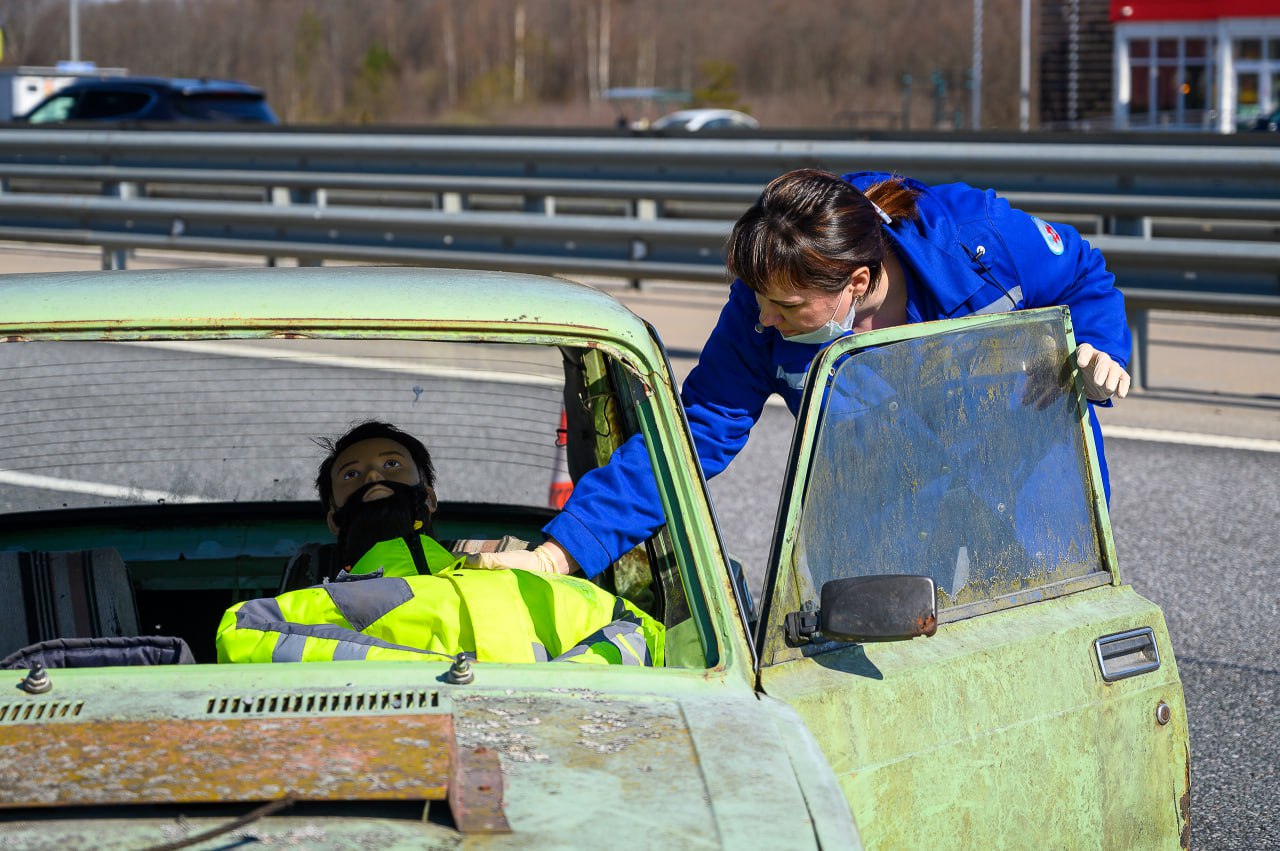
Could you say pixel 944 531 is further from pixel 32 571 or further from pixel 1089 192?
pixel 1089 192

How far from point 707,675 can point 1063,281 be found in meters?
1.20

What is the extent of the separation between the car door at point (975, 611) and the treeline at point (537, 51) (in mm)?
54879

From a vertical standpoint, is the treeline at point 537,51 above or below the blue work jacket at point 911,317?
above

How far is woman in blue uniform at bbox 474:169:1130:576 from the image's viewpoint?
2639mm

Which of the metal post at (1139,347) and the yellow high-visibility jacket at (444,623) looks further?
the metal post at (1139,347)

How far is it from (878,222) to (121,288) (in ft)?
4.24

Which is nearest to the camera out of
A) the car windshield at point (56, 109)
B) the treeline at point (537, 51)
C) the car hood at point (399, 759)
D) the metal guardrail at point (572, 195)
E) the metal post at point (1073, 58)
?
the car hood at point (399, 759)

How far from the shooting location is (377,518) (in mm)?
3035

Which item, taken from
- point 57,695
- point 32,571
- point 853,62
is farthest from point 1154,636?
point 853,62

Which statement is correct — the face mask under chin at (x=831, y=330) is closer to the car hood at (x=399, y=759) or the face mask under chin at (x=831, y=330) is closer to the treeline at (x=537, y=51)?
the car hood at (x=399, y=759)

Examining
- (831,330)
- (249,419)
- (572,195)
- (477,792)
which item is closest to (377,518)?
(831,330)

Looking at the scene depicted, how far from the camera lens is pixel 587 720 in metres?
1.96

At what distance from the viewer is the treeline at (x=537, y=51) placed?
2456 inches

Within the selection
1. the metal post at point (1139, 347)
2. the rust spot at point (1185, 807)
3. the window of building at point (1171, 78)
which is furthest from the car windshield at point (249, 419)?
the window of building at point (1171, 78)
